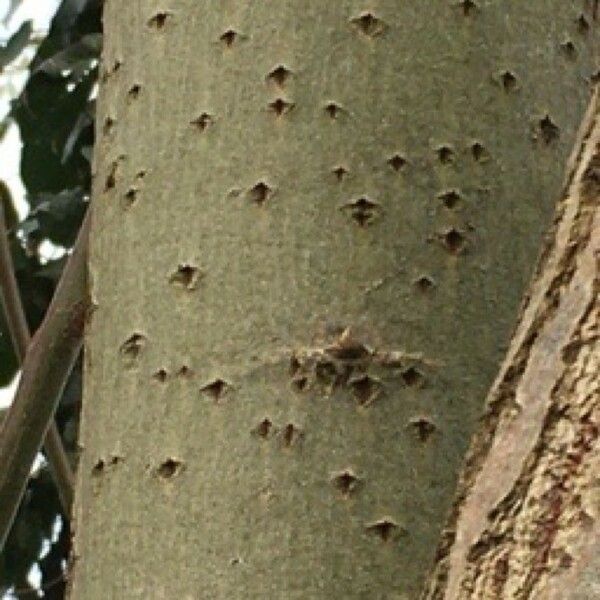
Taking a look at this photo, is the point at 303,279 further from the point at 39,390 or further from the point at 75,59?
the point at 75,59

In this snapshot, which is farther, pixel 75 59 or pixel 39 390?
pixel 75 59

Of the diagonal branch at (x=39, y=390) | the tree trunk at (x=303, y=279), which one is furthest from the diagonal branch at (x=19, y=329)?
the tree trunk at (x=303, y=279)

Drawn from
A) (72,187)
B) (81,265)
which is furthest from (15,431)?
(72,187)

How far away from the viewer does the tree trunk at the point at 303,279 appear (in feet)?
1.81

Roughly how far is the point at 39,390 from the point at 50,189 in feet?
2.20

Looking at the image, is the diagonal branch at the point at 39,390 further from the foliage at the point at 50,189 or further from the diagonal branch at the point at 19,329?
the foliage at the point at 50,189

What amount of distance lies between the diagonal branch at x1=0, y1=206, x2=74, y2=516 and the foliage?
41 centimetres

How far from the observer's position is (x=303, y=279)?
0.58m

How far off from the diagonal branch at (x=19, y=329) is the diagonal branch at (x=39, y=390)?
79 mm

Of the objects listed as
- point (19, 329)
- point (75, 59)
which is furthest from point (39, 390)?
point (75, 59)

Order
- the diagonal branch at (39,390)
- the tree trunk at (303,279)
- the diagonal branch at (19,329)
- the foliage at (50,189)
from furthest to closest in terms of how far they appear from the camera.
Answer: the foliage at (50,189) < the diagonal branch at (19,329) < the diagonal branch at (39,390) < the tree trunk at (303,279)

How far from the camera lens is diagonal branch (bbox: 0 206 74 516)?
90 cm

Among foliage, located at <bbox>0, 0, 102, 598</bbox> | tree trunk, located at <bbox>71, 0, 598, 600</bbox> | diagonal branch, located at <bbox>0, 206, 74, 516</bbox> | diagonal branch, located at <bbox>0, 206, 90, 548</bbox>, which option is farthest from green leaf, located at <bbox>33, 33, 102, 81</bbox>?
tree trunk, located at <bbox>71, 0, 598, 600</bbox>

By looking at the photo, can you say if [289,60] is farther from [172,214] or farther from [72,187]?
[72,187]
